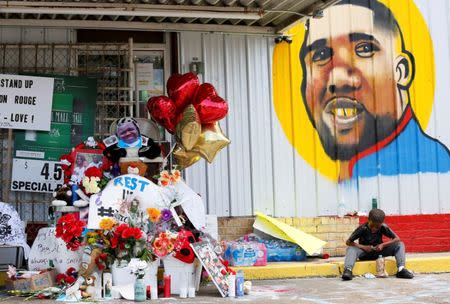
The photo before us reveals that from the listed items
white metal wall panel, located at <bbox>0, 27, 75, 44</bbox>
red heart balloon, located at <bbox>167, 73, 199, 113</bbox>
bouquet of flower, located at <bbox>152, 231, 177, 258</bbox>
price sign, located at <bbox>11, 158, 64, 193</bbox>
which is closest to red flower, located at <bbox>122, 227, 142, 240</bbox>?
bouquet of flower, located at <bbox>152, 231, 177, 258</bbox>

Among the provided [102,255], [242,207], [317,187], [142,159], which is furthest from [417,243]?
[102,255]

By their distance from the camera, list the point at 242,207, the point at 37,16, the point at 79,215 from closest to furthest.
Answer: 1. the point at 79,215
2. the point at 37,16
3. the point at 242,207

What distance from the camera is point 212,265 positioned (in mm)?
8523

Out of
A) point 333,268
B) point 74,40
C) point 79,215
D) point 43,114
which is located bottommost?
point 333,268

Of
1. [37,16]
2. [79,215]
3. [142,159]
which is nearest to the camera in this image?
[79,215]

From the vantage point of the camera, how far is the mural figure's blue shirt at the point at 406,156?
11.9 meters

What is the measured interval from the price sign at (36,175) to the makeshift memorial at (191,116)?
202 centimetres

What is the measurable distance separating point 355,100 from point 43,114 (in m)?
4.89

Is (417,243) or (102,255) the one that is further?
(417,243)

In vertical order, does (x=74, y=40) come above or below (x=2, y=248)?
above

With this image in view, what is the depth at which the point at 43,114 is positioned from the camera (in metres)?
10.9

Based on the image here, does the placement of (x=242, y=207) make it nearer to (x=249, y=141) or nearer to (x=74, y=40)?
(x=249, y=141)

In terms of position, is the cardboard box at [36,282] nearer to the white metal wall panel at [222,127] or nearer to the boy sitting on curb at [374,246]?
the white metal wall panel at [222,127]

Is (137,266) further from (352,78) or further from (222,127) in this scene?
(352,78)
